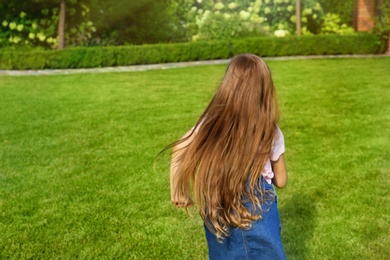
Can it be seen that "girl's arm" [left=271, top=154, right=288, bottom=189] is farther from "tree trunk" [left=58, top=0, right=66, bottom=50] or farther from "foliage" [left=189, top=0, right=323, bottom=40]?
"foliage" [left=189, top=0, right=323, bottom=40]

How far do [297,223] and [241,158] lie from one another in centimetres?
191

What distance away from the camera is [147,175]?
17.3 ft

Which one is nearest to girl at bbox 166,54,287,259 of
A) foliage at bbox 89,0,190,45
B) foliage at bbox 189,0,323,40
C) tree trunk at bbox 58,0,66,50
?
tree trunk at bbox 58,0,66,50

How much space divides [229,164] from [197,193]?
0.19m

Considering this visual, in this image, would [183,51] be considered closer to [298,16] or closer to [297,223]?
[298,16]

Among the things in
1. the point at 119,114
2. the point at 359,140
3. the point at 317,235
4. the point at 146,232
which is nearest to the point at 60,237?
the point at 146,232

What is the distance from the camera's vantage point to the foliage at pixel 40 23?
59.7 feet

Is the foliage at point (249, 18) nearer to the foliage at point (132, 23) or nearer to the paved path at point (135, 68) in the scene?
the foliage at point (132, 23)

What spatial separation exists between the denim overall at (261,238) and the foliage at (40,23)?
54.9 ft

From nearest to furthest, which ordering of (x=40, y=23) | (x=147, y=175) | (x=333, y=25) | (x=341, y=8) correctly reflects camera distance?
(x=147, y=175), (x=40, y=23), (x=333, y=25), (x=341, y=8)

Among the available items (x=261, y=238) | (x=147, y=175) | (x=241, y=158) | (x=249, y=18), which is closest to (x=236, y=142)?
(x=241, y=158)

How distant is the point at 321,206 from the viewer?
14.2 feet

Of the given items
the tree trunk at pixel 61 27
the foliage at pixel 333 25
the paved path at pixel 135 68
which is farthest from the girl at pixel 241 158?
the foliage at pixel 333 25

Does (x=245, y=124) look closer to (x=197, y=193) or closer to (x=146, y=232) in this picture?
(x=197, y=193)
